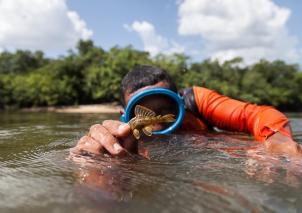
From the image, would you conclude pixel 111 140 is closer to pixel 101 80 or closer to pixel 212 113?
pixel 212 113

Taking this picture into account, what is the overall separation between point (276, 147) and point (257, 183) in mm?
1177

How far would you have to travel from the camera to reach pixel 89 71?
43750 millimetres

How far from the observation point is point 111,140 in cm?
214

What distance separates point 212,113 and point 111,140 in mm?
2016

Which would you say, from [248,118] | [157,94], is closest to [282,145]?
[248,118]

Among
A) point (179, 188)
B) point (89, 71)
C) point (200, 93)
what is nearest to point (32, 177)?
point (179, 188)

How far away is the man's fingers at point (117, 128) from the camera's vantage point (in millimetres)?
2109

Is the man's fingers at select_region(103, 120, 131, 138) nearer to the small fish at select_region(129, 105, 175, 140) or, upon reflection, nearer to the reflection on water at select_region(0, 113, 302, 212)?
the small fish at select_region(129, 105, 175, 140)

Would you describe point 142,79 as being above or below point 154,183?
above

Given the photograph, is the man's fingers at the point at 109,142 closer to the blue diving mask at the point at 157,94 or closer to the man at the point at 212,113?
the man at the point at 212,113

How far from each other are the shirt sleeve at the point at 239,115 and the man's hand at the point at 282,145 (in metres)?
0.10

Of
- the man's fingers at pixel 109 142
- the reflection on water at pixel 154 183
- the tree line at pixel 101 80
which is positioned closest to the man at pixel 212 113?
the man's fingers at pixel 109 142

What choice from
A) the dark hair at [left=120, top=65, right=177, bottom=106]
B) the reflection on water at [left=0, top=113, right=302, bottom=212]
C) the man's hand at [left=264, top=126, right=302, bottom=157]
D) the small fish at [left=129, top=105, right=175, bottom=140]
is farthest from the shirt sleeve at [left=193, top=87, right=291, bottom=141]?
the small fish at [left=129, top=105, right=175, bottom=140]

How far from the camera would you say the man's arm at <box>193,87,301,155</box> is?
9.91 feet
